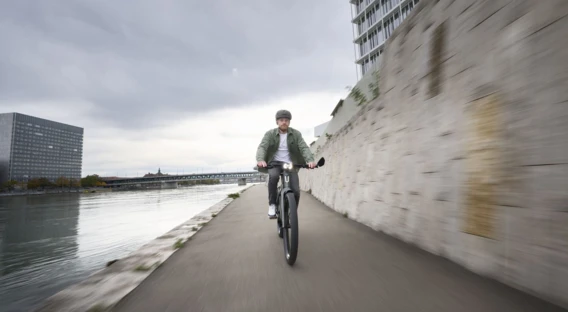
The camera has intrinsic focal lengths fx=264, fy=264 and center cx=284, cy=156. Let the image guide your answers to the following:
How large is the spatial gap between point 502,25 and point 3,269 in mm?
7239

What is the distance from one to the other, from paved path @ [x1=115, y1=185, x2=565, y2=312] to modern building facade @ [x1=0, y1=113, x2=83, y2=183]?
16127 centimetres

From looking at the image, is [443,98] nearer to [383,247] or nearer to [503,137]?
[503,137]

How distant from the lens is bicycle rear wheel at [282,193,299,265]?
2.72 meters

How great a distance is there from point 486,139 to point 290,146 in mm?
2374

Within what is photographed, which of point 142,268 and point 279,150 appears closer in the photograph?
point 142,268

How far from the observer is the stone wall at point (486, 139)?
5.48 ft

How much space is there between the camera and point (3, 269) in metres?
4.28

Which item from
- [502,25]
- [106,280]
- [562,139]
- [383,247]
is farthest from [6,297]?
[502,25]

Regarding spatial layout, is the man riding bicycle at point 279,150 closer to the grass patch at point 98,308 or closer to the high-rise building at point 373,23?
the grass patch at point 98,308

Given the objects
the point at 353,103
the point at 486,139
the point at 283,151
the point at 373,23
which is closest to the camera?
the point at 486,139

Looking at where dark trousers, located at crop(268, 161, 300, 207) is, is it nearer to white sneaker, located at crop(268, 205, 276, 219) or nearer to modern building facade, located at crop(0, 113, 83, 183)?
white sneaker, located at crop(268, 205, 276, 219)

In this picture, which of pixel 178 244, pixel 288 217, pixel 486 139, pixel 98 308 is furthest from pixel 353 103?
pixel 98 308

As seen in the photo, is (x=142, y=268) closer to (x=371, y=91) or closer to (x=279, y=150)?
(x=279, y=150)

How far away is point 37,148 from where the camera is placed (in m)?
137
